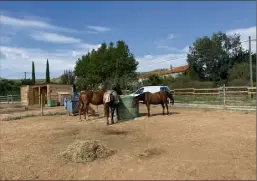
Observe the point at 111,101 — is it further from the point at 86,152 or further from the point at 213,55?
the point at 213,55

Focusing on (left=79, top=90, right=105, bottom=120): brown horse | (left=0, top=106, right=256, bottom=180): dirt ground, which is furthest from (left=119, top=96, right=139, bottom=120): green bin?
(left=0, top=106, right=256, bottom=180): dirt ground

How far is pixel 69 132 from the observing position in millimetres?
11062

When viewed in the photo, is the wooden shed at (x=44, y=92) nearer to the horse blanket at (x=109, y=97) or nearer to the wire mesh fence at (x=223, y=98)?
the wire mesh fence at (x=223, y=98)

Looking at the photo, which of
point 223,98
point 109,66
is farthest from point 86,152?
point 109,66

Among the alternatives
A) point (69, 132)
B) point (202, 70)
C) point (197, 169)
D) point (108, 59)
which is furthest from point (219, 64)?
point (197, 169)

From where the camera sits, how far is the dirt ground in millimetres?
6043

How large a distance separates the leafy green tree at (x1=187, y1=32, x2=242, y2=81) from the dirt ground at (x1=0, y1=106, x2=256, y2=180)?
39940 millimetres

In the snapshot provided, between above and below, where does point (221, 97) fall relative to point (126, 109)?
above

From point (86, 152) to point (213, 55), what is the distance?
4597 centimetres

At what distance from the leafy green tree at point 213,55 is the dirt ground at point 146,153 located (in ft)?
131

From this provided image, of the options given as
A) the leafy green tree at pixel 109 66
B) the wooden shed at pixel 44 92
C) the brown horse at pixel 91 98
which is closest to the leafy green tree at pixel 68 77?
the leafy green tree at pixel 109 66

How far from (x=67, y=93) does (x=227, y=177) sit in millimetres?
23214

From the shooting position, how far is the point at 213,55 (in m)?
50.4

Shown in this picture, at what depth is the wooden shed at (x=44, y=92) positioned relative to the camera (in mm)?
27744
